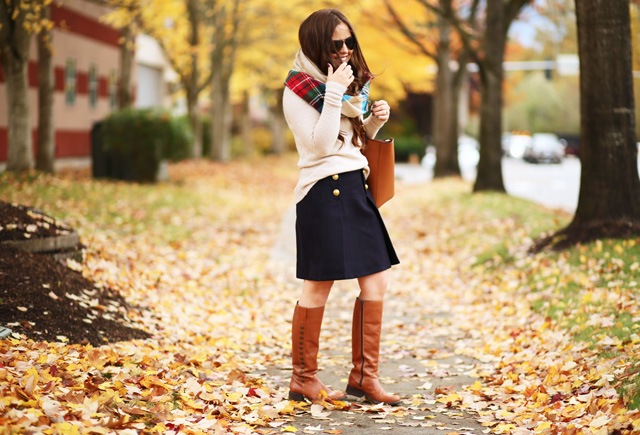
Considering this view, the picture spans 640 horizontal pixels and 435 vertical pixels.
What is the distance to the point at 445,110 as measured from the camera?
70.8 feet

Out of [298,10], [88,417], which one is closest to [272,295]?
[88,417]

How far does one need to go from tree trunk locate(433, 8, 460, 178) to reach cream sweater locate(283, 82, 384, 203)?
17.7 m

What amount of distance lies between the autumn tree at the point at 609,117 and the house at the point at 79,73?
15.3m

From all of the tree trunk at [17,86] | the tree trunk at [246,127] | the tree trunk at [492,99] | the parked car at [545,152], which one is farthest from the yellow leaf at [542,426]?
the parked car at [545,152]

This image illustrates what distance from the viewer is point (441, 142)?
22.2 metres

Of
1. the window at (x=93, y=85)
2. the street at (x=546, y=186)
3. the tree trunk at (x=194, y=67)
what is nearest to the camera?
the street at (x=546, y=186)

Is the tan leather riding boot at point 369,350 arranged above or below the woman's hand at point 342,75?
below

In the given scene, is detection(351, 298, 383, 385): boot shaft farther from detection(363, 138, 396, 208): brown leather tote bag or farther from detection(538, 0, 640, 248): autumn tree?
detection(538, 0, 640, 248): autumn tree

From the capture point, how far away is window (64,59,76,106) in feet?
79.3

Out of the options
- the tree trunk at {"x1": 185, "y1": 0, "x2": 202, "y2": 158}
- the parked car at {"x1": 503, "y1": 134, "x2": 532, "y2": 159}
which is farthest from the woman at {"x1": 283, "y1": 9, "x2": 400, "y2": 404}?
the parked car at {"x1": 503, "y1": 134, "x2": 532, "y2": 159}

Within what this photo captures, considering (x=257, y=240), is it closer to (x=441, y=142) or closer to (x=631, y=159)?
(x=631, y=159)

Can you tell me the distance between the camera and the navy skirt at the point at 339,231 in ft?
13.6

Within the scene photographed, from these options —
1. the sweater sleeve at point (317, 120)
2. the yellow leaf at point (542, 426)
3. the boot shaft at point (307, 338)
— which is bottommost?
the yellow leaf at point (542, 426)

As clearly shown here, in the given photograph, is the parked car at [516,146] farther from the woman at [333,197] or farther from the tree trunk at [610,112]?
the woman at [333,197]
